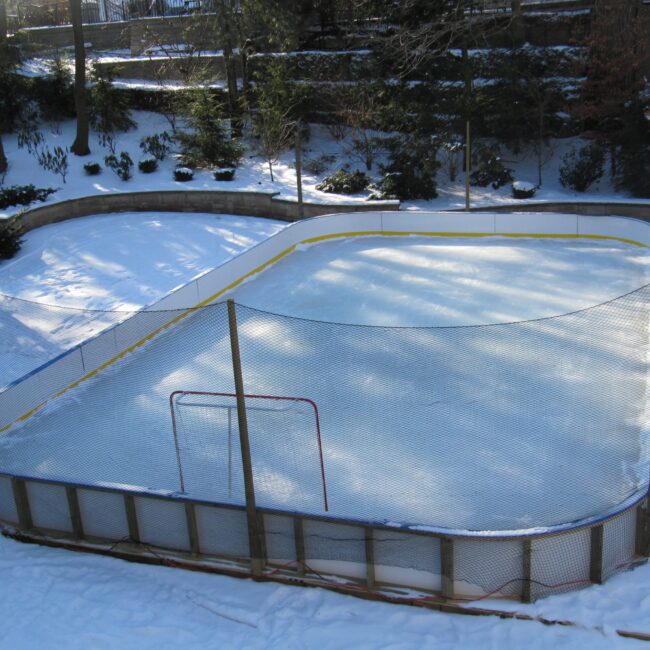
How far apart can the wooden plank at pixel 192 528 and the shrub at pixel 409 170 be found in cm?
1335

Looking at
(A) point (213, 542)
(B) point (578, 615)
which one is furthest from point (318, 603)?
(B) point (578, 615)

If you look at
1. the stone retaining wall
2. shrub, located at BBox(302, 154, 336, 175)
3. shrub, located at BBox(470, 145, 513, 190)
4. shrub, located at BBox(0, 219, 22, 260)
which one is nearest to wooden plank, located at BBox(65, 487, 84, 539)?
shrub, located at BBox(0, 219, 22, 260)

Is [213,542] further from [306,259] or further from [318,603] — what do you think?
[306,259]

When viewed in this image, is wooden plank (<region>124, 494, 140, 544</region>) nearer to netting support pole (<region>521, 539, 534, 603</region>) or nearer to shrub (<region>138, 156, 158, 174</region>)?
netting support pole (<region>521, 539, 534, 603</region>)

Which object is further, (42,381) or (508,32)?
(508,32)

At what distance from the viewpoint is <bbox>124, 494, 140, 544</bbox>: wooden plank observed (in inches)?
231

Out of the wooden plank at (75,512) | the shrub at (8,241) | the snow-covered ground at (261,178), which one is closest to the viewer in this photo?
the wooden plank at (75,512)

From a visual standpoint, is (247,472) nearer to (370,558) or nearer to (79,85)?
(370,558)

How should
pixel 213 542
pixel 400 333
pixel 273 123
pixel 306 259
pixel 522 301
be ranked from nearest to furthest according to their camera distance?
pixel 213 542 < pixel 400 333 < pixel 522 301 < pixel 306 259 < pixel 273 123

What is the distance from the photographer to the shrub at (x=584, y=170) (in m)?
18.4

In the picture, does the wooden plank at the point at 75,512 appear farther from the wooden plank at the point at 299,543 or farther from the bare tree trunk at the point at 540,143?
the bare tree trunk at the point at 540,143

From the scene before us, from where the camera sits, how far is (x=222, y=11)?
21141mm

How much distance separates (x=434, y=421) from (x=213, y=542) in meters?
2.17

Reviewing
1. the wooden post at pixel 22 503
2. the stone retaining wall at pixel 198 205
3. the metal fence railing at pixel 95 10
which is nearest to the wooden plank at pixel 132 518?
the wooden post at pixel 22 503
